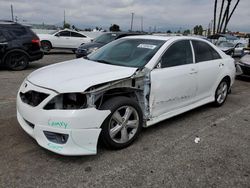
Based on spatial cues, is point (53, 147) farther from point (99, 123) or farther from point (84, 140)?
point (99, 123)

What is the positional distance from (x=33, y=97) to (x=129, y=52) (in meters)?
1.79

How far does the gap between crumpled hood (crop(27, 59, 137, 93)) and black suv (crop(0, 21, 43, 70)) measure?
5.95 m

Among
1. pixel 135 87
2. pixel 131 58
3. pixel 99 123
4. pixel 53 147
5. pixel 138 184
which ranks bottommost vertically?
pixel 138 184

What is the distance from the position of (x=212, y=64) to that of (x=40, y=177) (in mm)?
3764

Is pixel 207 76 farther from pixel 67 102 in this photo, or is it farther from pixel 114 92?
pixel 67 102

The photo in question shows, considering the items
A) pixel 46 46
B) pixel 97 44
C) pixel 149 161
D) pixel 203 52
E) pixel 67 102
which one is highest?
pixel 203 52

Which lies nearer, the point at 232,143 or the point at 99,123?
the point at 99,123

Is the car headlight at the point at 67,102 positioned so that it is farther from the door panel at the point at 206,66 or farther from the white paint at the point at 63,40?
the white paint at the point at 63,40

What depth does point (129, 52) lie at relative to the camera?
4.13 meters

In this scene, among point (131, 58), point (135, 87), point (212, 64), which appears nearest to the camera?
point (135, 87)

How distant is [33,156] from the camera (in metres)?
3.04

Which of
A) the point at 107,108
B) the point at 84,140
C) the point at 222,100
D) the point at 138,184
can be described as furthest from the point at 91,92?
the point at 222,100

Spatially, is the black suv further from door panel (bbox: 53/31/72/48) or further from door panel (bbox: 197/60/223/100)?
door panel (bbox: 197/60/223/100)

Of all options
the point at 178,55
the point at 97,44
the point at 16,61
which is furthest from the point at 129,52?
the point at 97,44
